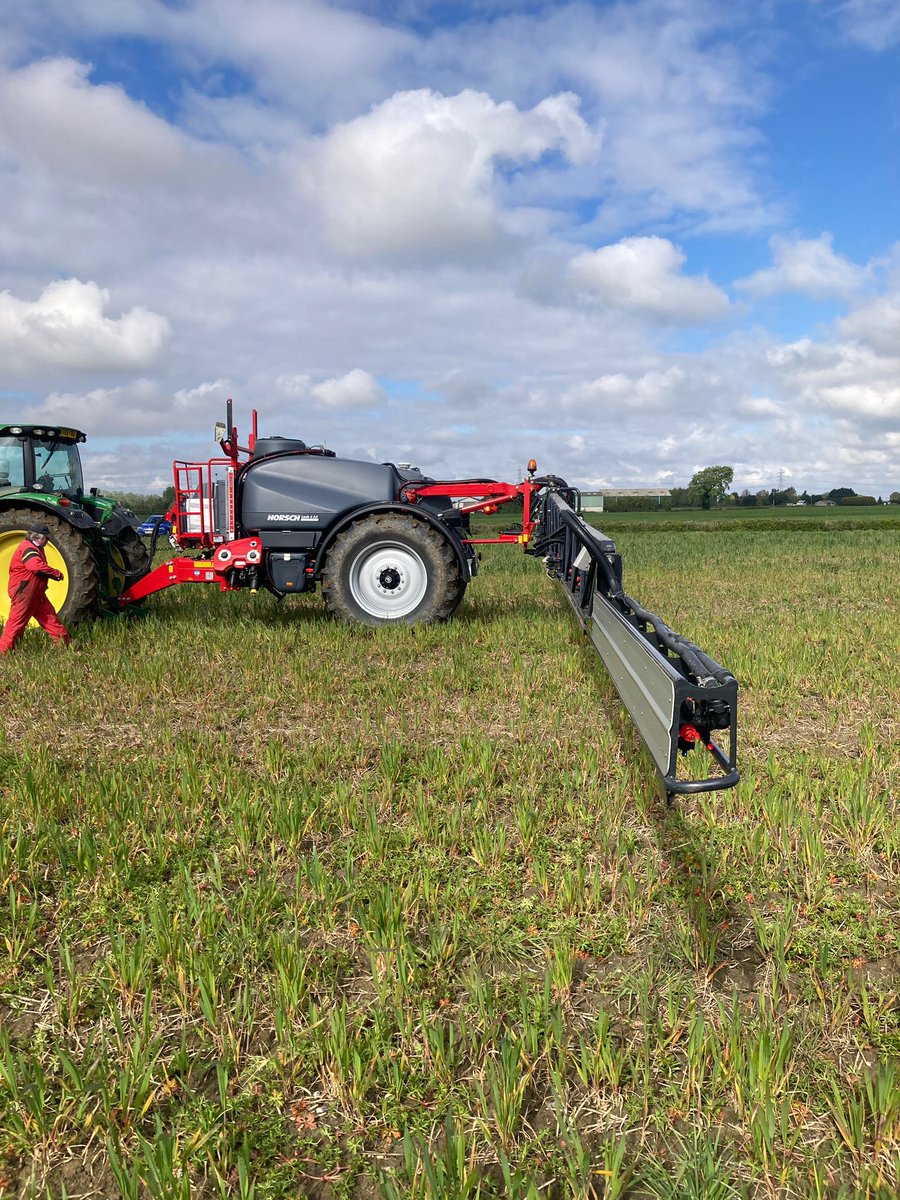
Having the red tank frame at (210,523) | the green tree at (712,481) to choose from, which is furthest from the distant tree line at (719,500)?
the red tank frame at (210,523)

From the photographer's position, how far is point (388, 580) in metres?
8.21

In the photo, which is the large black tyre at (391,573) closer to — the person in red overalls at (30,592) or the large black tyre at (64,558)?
the large black tyre at (64,558)

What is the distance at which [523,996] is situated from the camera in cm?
229

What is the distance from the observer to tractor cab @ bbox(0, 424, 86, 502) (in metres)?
8.32

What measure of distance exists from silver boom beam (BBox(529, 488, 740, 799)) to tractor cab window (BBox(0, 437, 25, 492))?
5942 mm

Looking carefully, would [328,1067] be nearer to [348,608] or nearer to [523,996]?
[523,996]

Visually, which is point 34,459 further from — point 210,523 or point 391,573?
point 391,573

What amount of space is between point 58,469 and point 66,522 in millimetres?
1377

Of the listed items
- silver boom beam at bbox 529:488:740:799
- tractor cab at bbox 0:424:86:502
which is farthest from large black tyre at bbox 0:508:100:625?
silver boom beam at bbox 529:488:740:799

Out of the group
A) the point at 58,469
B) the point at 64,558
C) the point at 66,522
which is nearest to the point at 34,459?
the point at 58,469

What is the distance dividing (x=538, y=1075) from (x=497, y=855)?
1185mm

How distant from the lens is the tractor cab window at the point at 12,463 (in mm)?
8359

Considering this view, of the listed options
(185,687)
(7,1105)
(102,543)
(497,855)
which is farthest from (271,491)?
(7,1105)

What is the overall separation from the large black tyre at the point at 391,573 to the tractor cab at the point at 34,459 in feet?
10.6
